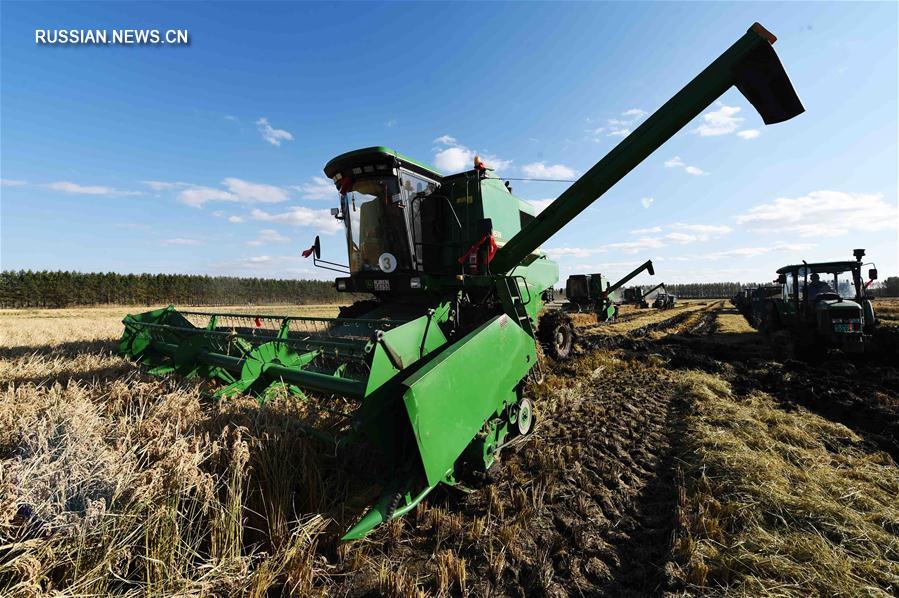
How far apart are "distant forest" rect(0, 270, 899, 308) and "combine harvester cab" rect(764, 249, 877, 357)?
4007 cm

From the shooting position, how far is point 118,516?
Answer: 58.2 inches

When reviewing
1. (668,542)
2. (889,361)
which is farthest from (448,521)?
(889,361)

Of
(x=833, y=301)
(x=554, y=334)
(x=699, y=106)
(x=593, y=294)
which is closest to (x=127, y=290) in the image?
(x=593, y=294)

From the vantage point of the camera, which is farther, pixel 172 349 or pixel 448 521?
pixel 172 349

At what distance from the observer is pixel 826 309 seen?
24.0ft

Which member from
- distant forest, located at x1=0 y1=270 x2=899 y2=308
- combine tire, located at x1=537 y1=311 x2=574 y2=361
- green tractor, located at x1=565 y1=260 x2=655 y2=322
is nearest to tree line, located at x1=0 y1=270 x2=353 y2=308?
distant forest, located at x1=0 y1=270 x2=899 y2=308

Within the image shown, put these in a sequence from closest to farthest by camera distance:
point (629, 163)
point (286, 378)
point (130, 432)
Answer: point (130, 432)
point (286, 378)
point (629, 163)

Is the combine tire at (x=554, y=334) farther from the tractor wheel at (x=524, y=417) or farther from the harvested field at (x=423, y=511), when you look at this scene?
the tractor wheel at (x=524, y=417)

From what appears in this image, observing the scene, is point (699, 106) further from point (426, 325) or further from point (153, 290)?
point (153, 290)

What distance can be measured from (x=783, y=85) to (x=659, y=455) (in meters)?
3.36

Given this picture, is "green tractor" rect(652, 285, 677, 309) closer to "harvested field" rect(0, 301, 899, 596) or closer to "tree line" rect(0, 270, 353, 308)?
"harvested field" rect(0, 301, 899, 596)

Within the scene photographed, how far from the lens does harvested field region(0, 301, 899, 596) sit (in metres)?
1.49

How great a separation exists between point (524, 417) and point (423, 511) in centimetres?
122

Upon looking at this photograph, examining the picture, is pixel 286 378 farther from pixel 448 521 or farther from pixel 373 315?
pixel 373 315
